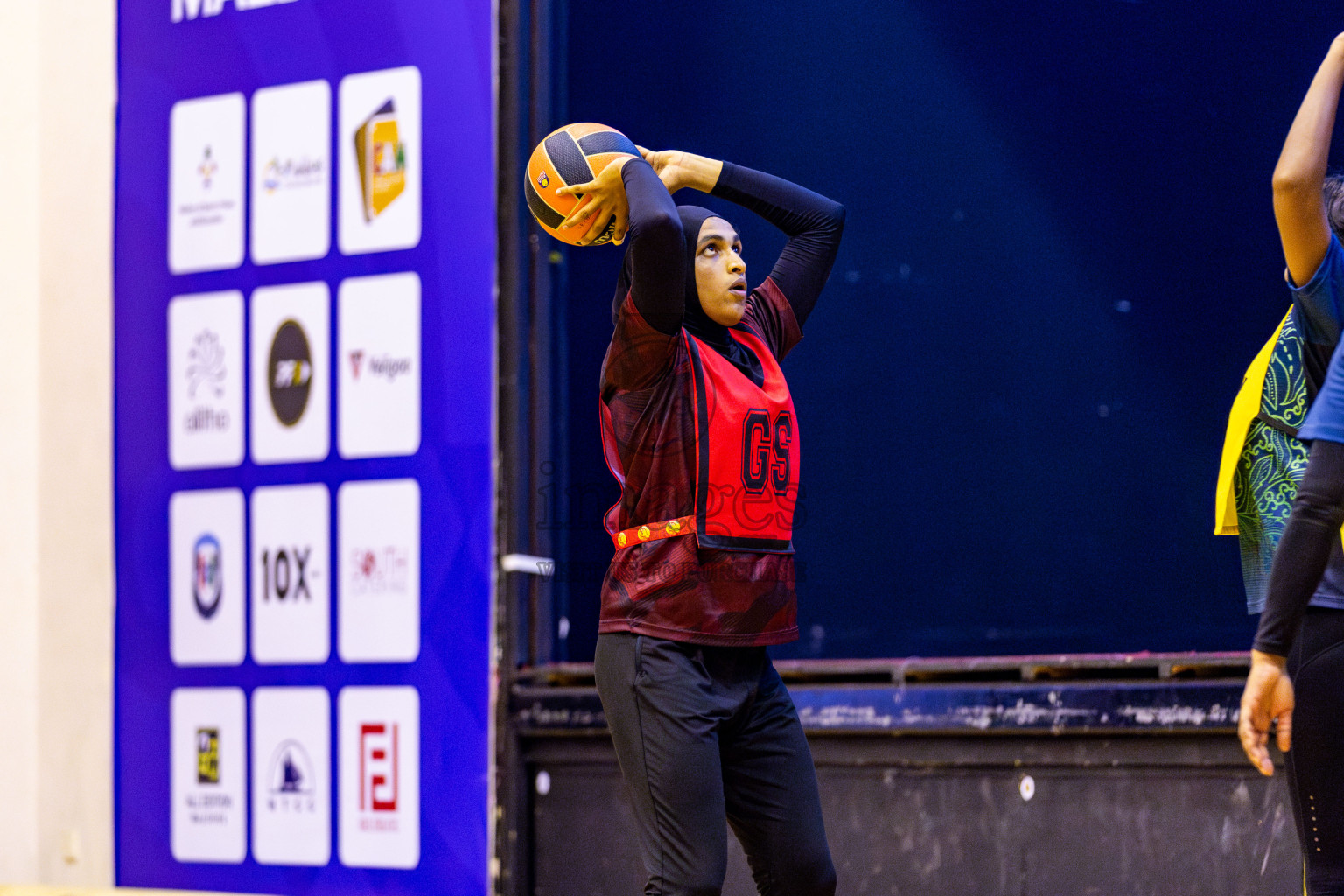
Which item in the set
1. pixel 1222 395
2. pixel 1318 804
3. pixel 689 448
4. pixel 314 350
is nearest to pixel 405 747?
pixel 314 350

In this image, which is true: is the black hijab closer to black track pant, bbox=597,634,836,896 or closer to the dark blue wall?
black track pant, bbox=597,634,836,896

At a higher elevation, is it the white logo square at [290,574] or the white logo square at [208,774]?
the white logo square at [290,574]

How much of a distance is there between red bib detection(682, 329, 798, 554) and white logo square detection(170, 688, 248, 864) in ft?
8.66

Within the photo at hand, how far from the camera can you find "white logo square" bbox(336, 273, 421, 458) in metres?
4.52

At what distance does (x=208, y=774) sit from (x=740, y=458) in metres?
2.86

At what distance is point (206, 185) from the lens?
16.2 ft

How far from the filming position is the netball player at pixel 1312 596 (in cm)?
199

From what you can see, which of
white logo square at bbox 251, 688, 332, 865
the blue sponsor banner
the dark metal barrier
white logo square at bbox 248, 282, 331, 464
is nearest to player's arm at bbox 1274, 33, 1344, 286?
the dark metal barrier

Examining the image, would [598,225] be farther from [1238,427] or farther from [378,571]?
[378,571]

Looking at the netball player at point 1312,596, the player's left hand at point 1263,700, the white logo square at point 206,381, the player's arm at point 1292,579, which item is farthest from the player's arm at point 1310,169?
the white logo square at point 206,381

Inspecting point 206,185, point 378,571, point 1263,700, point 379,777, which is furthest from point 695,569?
point 206,185

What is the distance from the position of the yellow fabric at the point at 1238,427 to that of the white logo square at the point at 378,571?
2.55 metres

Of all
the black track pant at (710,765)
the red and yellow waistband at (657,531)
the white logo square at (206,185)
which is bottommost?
the black track pant at (710,765)

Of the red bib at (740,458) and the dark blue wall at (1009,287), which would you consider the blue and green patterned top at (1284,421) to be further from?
the dark blue wall at (1009,287)
